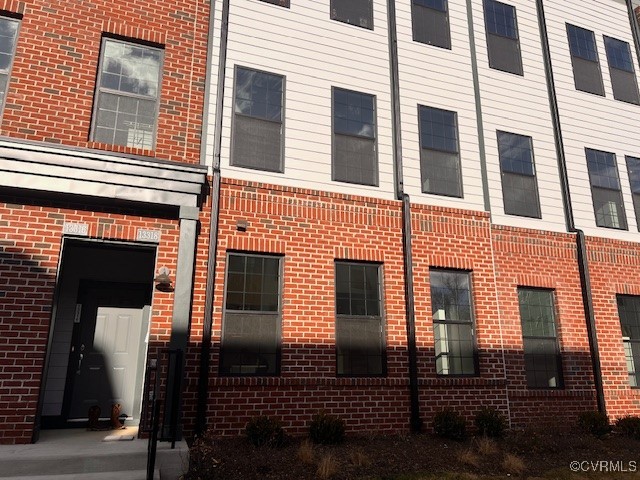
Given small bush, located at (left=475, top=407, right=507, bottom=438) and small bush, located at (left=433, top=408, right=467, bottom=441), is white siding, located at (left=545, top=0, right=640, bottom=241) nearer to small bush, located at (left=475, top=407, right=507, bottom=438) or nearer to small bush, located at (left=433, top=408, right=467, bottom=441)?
small bush, located at (left=475, top=407, right=507, bottom=438)

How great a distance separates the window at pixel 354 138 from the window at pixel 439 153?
110 centimetres

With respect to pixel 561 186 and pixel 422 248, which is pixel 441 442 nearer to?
pixel 422 248

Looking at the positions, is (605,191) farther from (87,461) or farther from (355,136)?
(87,461)

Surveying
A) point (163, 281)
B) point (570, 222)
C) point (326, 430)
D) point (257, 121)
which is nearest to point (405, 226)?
point (257, 121)

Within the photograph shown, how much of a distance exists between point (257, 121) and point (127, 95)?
2.19m

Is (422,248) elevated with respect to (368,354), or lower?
elevated

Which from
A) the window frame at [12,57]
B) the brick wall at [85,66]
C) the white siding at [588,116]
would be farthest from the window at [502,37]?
the window frame at [12,57]

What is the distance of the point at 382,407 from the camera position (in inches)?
301

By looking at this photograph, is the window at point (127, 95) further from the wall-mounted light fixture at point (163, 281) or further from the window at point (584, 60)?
the window at point (584, 60)

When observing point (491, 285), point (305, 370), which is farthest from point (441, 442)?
point (491, 285)

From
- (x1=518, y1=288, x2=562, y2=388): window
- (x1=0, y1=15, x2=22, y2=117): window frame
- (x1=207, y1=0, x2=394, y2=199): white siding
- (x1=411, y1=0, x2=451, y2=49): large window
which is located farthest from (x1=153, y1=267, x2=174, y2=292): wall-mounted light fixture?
(x1=411, y1=0, x2=451, y2=49): large window

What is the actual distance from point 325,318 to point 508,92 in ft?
23.0

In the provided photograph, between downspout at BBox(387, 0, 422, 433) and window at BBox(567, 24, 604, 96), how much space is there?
5200 millimetres

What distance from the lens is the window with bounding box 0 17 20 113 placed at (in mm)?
7043
